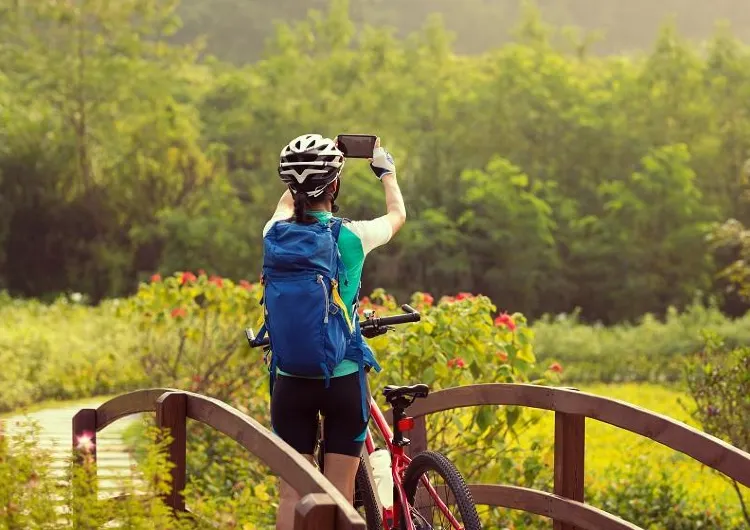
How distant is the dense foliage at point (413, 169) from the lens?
131 ft

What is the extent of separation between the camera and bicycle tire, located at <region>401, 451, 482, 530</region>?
14.7 feet

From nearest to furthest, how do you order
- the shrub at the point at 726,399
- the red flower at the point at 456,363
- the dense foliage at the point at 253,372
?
the red flower at the point at 456,363
the dense foliage at the point at 253,372
the shrub at the point at 726,399

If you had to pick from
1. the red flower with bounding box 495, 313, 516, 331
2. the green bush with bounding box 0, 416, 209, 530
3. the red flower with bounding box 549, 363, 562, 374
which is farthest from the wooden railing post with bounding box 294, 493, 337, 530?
the red flower with bounding box 549, 363, 562, 374

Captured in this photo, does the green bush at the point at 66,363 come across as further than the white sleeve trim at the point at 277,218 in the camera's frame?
Yes

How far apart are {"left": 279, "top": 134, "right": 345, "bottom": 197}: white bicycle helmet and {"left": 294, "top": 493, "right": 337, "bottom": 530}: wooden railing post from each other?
1674 mm

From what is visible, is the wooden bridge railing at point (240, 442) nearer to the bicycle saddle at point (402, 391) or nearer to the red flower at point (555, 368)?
the bicycle saddle at point (402, 391)

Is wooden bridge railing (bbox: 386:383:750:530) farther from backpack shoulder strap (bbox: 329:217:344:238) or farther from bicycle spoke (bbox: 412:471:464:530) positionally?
backpack shoulder strap (bbox: 329:217:344:238)

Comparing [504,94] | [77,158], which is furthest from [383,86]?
[77,158]

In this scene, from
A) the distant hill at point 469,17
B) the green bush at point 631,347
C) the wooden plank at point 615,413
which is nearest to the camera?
the wooden plank at point 615,413

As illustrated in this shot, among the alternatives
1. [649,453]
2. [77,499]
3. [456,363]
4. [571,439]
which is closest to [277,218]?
[77,499]

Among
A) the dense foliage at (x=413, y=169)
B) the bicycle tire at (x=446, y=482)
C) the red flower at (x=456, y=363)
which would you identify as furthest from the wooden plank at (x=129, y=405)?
the dense foliage at (x=413, y=169)

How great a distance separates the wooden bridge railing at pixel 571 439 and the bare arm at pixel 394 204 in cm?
108

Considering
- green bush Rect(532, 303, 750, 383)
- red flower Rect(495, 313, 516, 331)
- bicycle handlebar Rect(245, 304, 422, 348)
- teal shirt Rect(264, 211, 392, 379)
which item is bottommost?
green bush Rect(532, 303, 750, 383)

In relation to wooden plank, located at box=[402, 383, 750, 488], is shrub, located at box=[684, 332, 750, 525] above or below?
below
